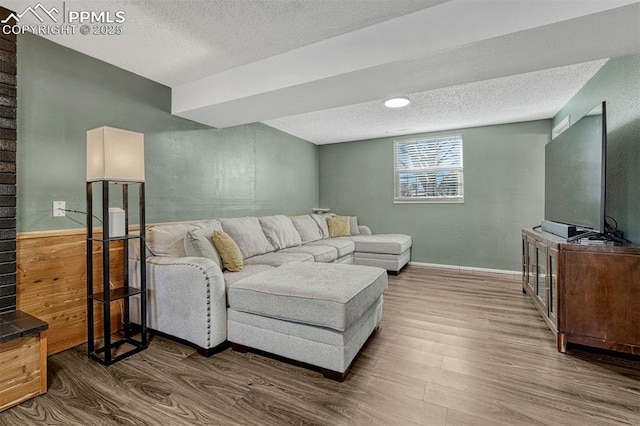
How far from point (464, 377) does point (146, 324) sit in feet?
7.73

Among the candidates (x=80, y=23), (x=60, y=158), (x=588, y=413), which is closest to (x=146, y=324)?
(x=60, y=158)

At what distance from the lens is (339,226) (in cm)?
522

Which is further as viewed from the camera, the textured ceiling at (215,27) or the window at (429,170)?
the window at (429,170)

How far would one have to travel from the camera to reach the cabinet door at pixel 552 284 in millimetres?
2156

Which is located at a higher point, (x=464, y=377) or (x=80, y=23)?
(x=80, y=23)

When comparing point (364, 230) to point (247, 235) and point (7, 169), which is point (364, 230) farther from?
point (7, 169)

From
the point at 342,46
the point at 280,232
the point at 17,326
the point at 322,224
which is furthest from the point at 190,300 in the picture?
the point at 322,224

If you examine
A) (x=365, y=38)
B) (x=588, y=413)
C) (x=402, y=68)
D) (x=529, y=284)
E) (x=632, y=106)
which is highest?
(x=365, y=38)

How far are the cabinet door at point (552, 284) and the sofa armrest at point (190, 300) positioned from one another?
2432 millimetres

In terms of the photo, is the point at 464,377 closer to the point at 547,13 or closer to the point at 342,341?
the point at 342,341

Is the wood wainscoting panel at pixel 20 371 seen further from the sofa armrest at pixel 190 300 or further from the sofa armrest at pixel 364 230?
the sofa armrest at pixel 364 230

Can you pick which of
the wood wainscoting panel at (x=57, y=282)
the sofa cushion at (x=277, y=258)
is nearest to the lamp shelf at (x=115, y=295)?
the wood wainscoting panel at (x=57, y=282)

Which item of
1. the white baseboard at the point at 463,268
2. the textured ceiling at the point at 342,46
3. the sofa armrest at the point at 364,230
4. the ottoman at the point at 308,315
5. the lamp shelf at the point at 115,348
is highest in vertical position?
the textured ceiling at the point at 342,46

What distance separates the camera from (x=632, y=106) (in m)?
2.18
